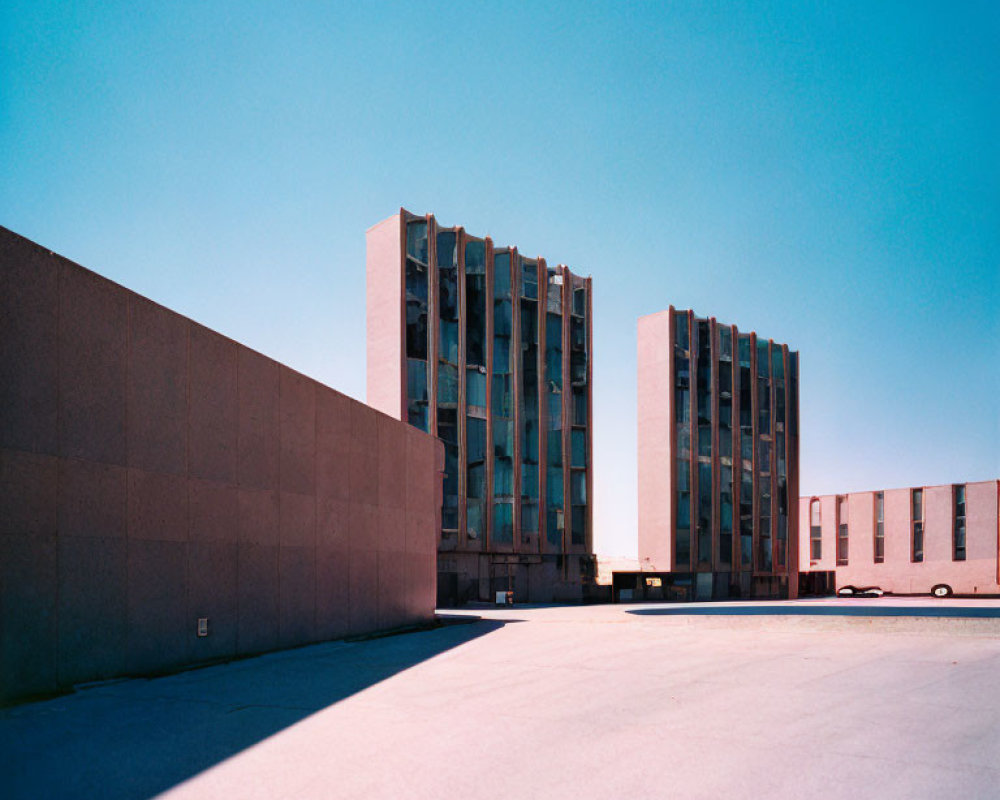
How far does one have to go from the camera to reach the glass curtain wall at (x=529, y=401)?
1390 inches

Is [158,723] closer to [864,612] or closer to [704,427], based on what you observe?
[864,612]

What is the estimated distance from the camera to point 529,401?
1420 inches

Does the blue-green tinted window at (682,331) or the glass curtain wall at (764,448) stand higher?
the blue-green tinted window at (682,331)

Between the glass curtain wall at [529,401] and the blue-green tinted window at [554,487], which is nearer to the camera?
the glass curtain wall at [529,401]

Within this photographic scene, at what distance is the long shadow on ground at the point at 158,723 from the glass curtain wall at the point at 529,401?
23.7m

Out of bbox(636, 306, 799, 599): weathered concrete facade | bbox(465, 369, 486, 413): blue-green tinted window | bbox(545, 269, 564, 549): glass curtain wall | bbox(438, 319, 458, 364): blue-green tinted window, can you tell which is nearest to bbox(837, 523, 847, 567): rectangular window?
bbox(636, 306, 799, 599): weathered concrete facade

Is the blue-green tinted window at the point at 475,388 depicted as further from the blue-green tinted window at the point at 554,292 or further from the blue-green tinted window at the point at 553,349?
the blue-green tinted window at the point at 554,292

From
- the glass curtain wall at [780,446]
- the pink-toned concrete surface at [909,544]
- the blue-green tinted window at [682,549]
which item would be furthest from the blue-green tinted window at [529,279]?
the pink-toned concrete surface at [909,544]

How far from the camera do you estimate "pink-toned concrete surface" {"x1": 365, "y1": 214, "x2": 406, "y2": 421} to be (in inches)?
1260

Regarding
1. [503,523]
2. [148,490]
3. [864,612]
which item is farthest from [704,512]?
[148,490]

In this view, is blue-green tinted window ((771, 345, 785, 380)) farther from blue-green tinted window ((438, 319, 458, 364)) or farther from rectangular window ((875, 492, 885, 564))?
blue-green tinted window ((438, 319, 458, 364))

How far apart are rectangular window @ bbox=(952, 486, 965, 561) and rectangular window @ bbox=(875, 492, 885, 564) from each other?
4.71 meters

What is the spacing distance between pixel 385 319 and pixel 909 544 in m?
39.1

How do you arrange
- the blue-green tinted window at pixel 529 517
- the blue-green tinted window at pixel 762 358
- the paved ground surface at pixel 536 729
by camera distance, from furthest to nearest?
1. the blue-green tinted window at pixel 762 358
2. the blue-green tinted window at pixel 529 517
3. the paved ground surface at pixel 536 729
